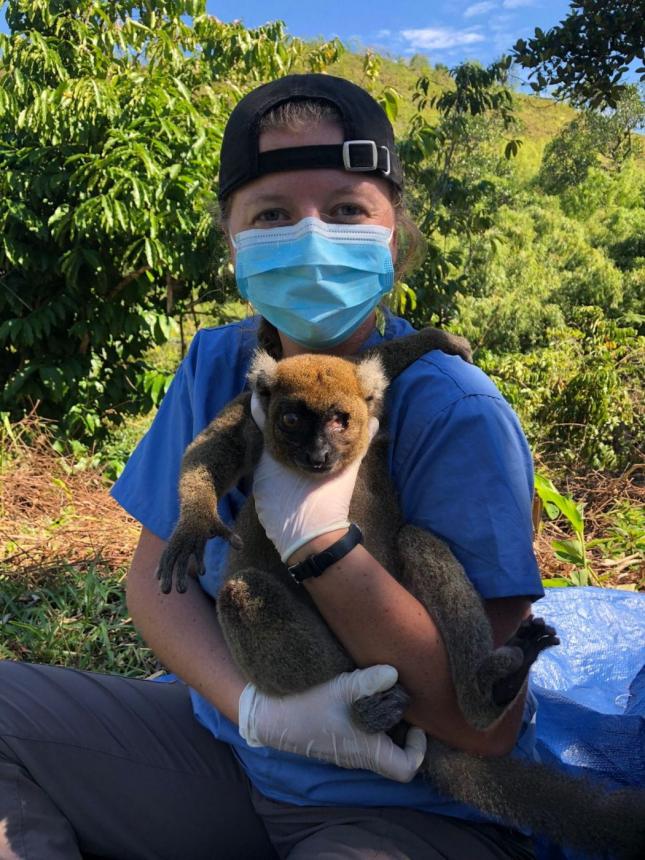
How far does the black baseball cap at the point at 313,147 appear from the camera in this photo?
215 cm

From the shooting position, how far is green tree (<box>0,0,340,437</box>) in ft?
20.0

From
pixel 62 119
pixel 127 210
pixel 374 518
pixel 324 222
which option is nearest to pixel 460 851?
pixel 374 518

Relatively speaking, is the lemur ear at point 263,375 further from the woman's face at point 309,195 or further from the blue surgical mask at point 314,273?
the woman's face at point 309,195

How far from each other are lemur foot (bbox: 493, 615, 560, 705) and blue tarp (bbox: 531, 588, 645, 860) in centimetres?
69

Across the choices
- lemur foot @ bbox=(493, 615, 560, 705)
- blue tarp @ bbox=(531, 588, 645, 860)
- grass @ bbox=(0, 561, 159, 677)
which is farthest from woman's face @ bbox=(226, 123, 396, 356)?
grass @ bbox=(0, 561, 159, 677)

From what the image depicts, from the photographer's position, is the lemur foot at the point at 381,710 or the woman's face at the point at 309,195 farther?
the woman's face at the point at 309,195

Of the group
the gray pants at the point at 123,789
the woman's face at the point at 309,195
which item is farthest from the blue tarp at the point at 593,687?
the woman's face at the point at 309,195

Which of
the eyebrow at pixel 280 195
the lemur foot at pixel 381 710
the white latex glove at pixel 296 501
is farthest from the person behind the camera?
the eyebrow at pixel 280 195

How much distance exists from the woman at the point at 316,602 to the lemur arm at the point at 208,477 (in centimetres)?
13

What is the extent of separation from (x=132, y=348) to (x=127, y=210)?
70.2 inches

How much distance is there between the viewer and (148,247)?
615 cm

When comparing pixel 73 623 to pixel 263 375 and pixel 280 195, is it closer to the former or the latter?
pixel 263 375

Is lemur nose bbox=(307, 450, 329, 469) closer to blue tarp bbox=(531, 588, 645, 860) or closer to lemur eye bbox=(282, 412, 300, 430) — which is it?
lemur eye bbox=(282, 412, 300, 430)

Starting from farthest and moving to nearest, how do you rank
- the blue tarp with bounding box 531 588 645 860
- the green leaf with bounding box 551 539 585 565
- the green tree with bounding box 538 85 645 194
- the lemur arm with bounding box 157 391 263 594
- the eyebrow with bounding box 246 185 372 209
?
the green tree with bounding box 538 85 645 194 → the green leaf with bounding box 551 539 585 565 → the blue tarp with bounding box 531 588 645 860 → the eyebrow with bounding box 246 185 372 209 → the lemur arm with bounding box 157 391 263 594
